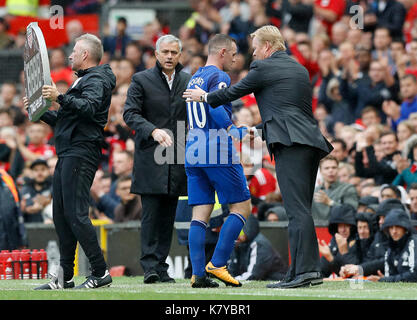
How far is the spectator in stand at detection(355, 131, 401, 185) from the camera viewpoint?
1320cm

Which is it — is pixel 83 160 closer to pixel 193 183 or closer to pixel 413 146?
pixel 193 183

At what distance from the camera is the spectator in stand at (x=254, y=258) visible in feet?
37.8

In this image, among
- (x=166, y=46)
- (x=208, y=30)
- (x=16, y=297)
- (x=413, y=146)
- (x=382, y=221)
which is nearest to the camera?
(x=16, y=297)

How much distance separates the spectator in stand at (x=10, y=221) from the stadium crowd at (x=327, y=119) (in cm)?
136

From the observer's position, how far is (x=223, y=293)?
823 centimetres

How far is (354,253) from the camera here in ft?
37.3

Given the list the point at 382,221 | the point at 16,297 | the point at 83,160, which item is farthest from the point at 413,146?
the point at 16,297

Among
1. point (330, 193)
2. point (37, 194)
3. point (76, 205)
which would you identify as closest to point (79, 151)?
point (76, 205)

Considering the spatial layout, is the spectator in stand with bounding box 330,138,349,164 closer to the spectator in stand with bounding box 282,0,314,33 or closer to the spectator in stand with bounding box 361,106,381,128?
the spectator in stand with bounding box 361,106,381,128

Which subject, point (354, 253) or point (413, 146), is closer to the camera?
point (354, 253)

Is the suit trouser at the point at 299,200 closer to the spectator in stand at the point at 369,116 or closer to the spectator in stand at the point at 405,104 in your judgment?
the spectator in stand at the point at 369,116

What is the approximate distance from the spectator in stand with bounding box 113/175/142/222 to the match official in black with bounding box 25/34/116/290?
4373mm

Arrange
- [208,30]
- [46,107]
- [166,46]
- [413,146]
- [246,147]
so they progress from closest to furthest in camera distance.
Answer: [46,107]
[166,46]
[413,146]
[246,147]
[208,30]

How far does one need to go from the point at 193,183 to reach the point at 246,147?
4332 mm
